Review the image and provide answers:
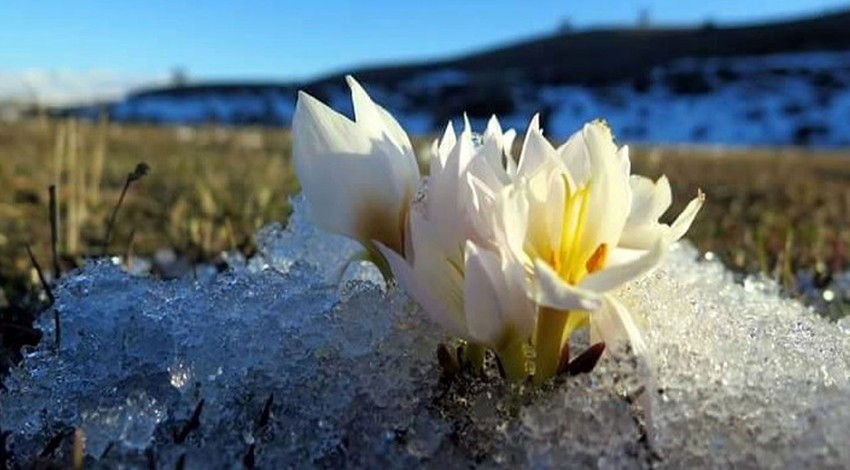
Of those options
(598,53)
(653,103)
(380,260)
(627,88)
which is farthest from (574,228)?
(598,53)

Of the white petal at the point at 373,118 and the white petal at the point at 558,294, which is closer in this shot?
the white petal at the point at 558,294

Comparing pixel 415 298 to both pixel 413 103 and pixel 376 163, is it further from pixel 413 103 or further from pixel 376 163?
pixel 413 103

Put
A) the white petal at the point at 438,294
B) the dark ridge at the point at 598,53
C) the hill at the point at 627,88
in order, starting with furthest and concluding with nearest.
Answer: the dark ridge at the point at 598,53 → the hill at the point at 627,88 → the white petal at the point at 438,294

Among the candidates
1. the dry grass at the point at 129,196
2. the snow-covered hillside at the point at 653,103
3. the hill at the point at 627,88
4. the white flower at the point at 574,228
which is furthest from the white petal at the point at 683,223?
the snow-covered hillside at the point at 653,103

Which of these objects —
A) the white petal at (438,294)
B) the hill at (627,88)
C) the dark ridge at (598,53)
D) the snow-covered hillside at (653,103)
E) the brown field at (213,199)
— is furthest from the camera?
the dark ridge at (598,53)

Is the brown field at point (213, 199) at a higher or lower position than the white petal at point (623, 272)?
lower

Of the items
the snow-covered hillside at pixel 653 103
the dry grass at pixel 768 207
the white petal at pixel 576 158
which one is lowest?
the snow-covered hillside at pixel 653 103

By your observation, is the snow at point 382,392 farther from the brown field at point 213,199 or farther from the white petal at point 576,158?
the brown field at point 213,199

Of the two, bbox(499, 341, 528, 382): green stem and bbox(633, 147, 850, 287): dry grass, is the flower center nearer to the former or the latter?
bbox(499, 341, 528, 382): green stem
